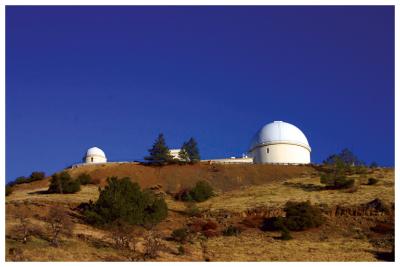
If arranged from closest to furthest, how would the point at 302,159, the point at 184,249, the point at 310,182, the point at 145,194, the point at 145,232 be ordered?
1. the point at 184,249
2. the point at 145,232
3. the point at 145,194
4. the point at 310,182
5. the point at 302,159

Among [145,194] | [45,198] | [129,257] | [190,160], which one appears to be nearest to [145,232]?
[145,194]

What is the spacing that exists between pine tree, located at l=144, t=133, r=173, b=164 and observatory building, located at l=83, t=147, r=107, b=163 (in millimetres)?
11367

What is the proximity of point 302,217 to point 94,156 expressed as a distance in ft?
123

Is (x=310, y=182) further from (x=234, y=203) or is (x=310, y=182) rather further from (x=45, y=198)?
(x=45, y=198)

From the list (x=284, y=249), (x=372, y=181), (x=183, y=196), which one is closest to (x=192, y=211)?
(x=183, y=196)

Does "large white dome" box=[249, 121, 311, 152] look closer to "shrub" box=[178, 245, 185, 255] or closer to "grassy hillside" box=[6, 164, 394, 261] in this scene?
"grassy hillside" box=[6, 164, 394, 261]

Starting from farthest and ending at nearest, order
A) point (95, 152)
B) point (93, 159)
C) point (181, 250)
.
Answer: point (95, 152)
point (93, 159)
point (181, 250)

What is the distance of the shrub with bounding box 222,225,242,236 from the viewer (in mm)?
30364

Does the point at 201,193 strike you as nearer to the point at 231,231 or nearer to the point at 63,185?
the point at 63,185

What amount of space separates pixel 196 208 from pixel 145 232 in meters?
9.16

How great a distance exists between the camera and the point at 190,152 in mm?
57562

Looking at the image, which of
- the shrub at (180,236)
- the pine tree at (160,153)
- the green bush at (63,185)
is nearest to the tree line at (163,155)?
the pine tree at (160,153)
